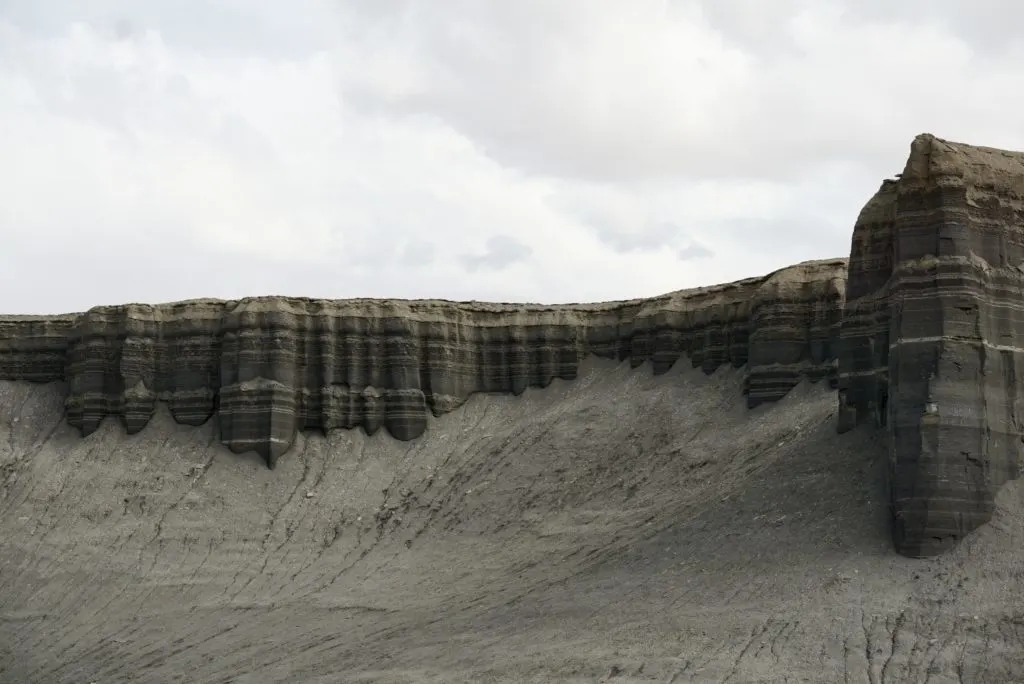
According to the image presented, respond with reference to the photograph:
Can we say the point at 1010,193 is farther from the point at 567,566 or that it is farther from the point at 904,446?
the point at 567,566

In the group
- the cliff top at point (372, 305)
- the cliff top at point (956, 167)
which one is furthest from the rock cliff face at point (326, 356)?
the cliff top at point (956, 167)

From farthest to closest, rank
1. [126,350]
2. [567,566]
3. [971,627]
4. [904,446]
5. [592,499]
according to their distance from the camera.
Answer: [126,350]
[592,499]
[567,566]
[904,446]
[971,627]

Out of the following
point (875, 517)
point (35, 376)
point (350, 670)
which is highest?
point (35, 376)

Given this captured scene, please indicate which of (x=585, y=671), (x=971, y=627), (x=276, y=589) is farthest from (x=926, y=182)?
(x=276, y=589)

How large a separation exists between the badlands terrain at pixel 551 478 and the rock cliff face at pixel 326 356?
0.11m

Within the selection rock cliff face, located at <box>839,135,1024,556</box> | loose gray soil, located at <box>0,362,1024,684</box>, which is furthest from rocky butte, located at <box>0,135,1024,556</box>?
loose gray soil, located at <box>0,362,1024,684</box>

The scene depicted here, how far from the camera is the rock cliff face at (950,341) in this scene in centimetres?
5231

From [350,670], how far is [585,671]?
7.74 meters

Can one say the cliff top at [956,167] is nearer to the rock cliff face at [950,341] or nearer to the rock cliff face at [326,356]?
the rock cliff face at [950,341]

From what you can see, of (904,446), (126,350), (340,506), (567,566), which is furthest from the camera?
(126,350)

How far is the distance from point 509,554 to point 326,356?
14.8 m

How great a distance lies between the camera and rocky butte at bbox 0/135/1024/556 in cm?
5288

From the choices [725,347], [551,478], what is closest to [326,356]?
[551,478]

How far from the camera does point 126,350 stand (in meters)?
77.0
